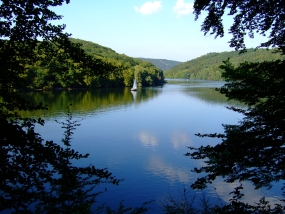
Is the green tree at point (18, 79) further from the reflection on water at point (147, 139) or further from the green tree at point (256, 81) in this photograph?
the reflection on water at point (147, 139)

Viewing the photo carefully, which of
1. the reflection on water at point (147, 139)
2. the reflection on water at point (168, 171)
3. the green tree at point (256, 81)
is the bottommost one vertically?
the reflection on water at point (168, 171)

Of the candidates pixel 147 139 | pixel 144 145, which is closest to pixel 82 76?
pixel 144 145

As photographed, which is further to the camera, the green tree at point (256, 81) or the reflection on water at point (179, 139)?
the reflection on water at point (179, 139)

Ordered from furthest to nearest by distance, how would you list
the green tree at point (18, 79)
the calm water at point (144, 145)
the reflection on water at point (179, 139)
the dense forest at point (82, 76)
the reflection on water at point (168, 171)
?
1. the reflection on water at point (179, 139)
2. the reflection on water at point (168, 171)
3. the calm water at point (144, 145)
4. the dense forest at point (82, 76)
5. the green tree at point (18, 79)

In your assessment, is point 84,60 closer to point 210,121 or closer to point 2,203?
point 2,203

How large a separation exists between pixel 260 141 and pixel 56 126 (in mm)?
23213

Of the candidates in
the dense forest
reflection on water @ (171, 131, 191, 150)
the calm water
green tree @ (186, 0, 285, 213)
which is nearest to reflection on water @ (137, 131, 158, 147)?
the calm water

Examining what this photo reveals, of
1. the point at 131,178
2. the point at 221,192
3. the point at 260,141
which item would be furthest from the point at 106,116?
the point at 260,141

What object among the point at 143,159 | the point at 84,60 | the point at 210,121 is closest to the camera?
the point at 84,60

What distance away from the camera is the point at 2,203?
3531mm

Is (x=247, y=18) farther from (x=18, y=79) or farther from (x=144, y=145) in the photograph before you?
(x=144, y=145)

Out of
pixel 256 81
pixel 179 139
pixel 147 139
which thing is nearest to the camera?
pixel 256 81

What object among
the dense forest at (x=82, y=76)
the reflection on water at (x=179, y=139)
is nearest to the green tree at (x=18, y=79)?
the dense forest at (x=82, y=76)

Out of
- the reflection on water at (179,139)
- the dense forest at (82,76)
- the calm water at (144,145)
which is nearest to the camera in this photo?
the dense forest at (82,76)
